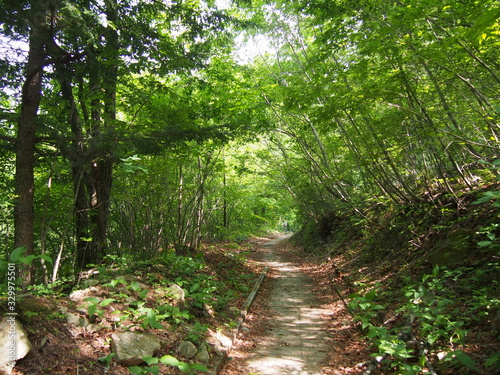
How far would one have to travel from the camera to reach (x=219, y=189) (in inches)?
553

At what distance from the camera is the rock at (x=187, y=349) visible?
3.79 meters

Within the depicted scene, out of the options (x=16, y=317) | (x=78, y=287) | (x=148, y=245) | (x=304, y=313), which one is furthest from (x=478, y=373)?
(x=148, y=245)

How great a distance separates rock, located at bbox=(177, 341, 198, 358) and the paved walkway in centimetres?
80

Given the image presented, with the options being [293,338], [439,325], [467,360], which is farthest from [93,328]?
[439,325]

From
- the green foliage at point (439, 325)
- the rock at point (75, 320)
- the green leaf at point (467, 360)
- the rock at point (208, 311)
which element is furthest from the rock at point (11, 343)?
the green leaf at point (467, 360)

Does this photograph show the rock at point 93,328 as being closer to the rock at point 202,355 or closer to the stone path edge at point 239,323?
the rock at point 202,355

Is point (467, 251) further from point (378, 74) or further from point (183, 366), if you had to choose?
point (183, 366)

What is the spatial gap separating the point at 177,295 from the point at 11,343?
2524 mm

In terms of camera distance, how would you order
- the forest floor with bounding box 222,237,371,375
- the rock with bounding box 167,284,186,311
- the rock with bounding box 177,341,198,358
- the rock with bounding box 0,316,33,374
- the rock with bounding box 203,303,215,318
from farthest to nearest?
the rock with bounding box 203,303,215,318, the rock with bounding box 167,284,186,311, the forest floor with bounding box 222,237,371,375, the rock with bounding box 177,341,198,358, the rock with bounding box 0,316,33,374

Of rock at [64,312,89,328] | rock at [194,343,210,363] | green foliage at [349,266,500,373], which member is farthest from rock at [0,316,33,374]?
green foliage at [349,266,500,373]

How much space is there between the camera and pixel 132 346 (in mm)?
3342

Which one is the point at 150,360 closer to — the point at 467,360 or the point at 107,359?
the point at 107,359

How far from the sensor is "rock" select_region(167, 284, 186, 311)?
192 inches

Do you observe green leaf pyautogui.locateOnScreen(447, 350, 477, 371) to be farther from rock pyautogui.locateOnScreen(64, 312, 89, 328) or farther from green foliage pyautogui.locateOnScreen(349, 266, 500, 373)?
rock pyautogui.locateOnScreen(64, 312, 89, 328)
